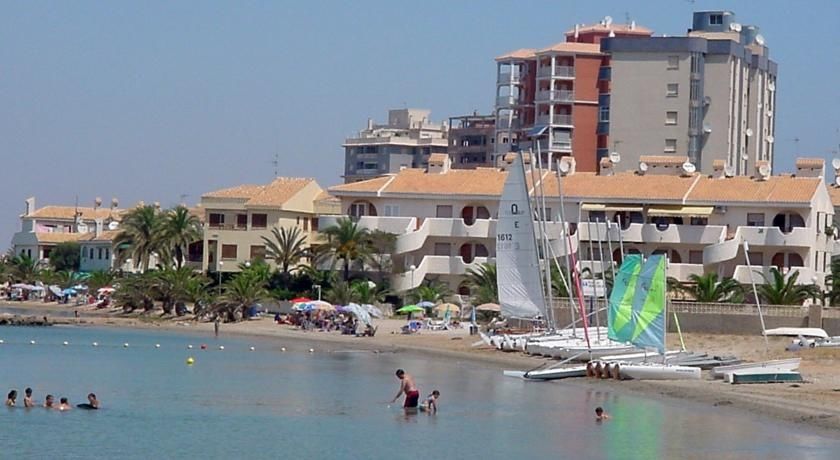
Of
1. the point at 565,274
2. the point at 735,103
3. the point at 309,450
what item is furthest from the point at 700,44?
the point at 309,450

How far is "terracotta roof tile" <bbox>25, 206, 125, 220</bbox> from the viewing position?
146875 millimetres

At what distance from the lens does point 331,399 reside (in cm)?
5153

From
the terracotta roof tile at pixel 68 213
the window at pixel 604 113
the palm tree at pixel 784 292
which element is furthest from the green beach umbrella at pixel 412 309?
the terracotta roof tile at pixel 68 213

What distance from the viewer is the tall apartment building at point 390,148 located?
161500 mm

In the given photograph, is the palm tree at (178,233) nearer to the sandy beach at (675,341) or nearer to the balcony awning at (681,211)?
the sandy beach at (675,341)

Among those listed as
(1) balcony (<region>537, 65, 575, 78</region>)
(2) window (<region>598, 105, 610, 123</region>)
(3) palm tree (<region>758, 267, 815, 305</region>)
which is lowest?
(3) palm tree (<region>758, 267, 815, 305</region>)

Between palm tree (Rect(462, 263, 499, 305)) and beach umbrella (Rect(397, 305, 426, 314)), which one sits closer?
palm tree (Rect(462, 263, 499, 305))

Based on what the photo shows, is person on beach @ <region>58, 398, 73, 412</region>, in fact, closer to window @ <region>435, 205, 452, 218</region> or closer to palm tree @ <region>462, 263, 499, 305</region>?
palm tree @ <region>462, 263, 499, 305</region>

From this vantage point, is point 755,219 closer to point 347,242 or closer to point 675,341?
point 675,341

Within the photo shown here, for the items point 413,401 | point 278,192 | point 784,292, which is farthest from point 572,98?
point 413,401

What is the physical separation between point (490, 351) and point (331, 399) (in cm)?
1784

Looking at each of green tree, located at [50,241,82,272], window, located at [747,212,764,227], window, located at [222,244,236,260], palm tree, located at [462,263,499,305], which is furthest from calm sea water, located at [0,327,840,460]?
green tree, located at [50,241,82,272]

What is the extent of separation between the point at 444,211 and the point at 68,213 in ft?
216

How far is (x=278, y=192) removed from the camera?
338 feet
